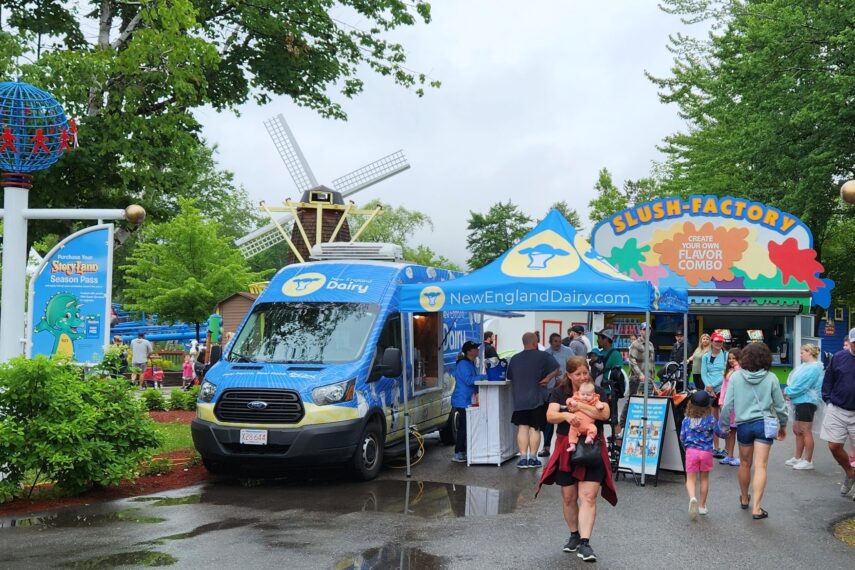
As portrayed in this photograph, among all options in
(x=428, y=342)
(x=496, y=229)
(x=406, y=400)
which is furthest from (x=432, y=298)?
(x=496, y=229)

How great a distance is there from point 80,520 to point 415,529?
3.19 meters

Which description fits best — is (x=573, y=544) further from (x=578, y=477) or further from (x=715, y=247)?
(x=715, y=247)

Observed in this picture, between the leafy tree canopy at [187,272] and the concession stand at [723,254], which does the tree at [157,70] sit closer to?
the concession stand at [723,254]

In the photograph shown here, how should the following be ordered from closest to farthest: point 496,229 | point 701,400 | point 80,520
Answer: point 80,520 → point 701,400 → point 496,229

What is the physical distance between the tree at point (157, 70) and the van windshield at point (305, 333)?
5.33m

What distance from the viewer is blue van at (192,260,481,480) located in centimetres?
1020

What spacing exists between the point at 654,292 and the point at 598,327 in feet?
50.1

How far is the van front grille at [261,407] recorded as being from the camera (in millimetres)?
10195

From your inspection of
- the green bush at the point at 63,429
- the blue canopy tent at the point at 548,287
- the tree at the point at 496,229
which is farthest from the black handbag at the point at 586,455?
the tree at the point at 496,229

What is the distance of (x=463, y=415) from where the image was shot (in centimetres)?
1232

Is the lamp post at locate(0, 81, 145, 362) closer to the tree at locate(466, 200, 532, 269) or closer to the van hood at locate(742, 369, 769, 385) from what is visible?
the van hood at locate(742, 369, 769, 385)

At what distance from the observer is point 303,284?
12.1 m

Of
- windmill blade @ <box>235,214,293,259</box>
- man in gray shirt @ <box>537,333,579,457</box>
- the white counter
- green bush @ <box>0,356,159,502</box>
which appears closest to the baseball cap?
man in gray shirt @ <box>537,333,579,457</box>

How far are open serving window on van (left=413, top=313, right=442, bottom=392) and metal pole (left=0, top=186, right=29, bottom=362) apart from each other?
5.51 metres
